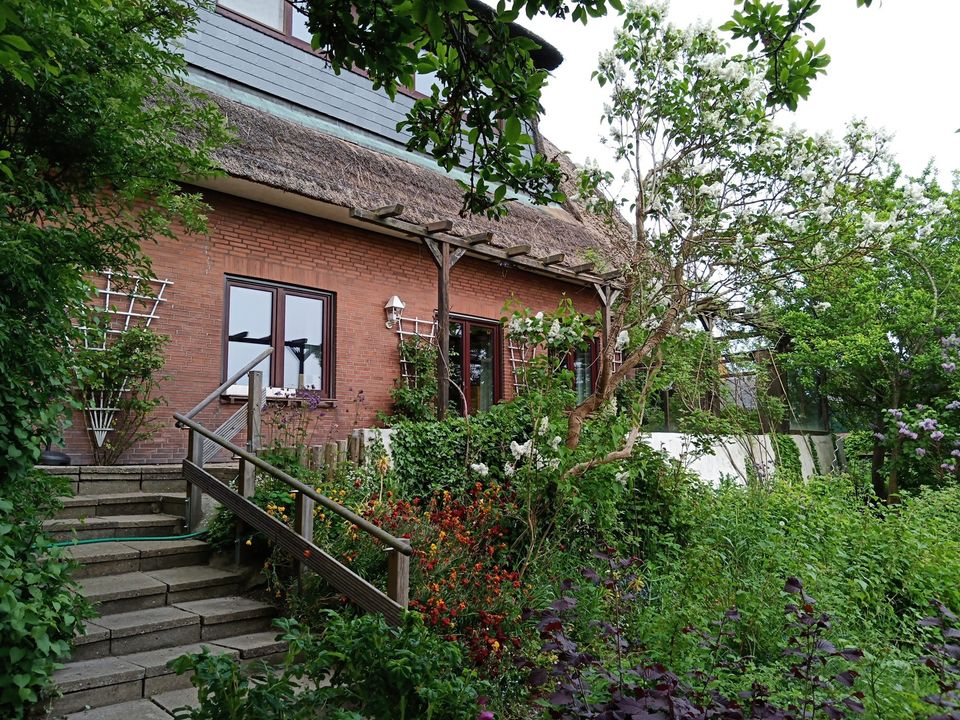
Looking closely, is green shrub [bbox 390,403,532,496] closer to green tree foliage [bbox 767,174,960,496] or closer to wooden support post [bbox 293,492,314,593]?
wooden support post [bbox 293,492,314,593]

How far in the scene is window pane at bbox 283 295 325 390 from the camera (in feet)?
30.1

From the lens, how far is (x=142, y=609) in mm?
4582

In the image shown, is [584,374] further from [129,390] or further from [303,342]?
[129,390]

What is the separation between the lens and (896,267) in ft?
41.1

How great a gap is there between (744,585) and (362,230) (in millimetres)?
7186

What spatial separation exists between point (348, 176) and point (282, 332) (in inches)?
87.2

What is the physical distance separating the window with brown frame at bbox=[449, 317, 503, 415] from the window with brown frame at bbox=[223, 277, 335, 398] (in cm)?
224

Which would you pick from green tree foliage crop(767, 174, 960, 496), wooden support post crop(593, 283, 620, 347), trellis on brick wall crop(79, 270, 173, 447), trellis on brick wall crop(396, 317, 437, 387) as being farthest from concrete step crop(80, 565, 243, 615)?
green tree foliage crop(767, 174, 960, 496)

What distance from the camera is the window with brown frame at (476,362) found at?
11.3 m

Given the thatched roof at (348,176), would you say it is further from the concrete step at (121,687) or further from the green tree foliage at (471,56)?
the concrete step at (121,687)

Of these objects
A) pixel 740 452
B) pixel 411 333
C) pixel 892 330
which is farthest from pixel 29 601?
pixel 892 330

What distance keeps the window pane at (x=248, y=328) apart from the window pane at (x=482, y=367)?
368 centimetres

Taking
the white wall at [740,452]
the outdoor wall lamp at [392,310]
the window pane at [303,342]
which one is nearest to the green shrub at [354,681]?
the white wall at [740,452]

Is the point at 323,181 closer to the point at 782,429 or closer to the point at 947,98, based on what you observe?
the point at 947,98
